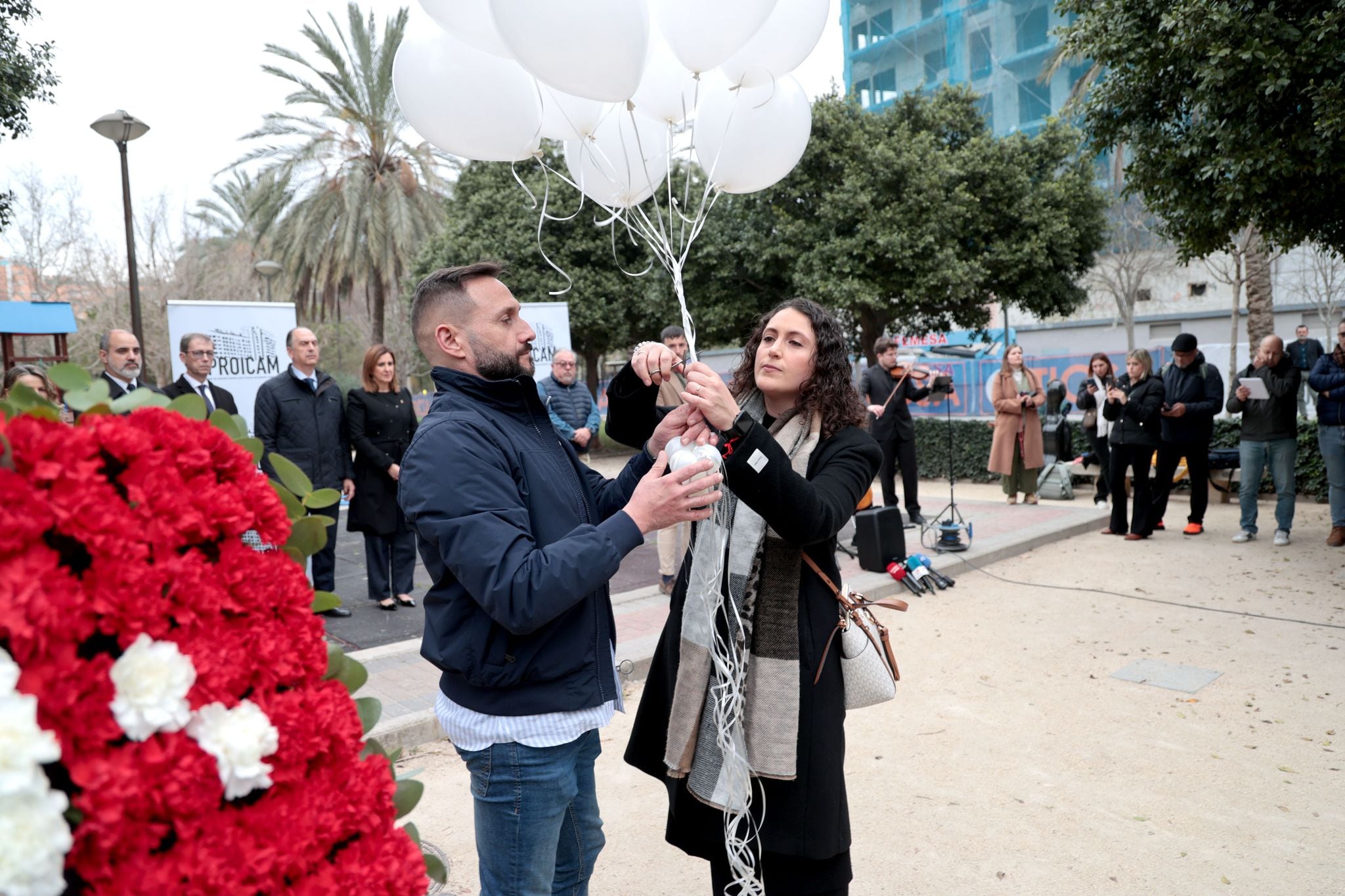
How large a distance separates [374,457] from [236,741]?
559cm

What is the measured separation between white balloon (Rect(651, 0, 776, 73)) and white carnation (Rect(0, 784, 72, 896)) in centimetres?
244

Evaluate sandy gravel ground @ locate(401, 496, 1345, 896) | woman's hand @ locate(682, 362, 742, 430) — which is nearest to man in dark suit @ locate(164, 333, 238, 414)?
sandy gravel ground @ locate(401, 496, 1345, 896)

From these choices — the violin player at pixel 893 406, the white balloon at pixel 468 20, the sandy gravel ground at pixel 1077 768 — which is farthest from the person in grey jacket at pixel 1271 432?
the white balloon at pixel 468 20

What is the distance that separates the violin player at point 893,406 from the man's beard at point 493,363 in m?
7.51

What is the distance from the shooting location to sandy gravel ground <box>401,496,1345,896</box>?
3127 millimetres

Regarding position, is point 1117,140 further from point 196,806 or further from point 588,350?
point 588,350

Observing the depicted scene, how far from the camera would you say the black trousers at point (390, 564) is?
6676mm

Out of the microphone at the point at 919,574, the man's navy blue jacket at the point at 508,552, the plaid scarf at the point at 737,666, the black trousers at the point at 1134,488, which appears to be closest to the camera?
the man's navy blue jacket at the point at 508,552

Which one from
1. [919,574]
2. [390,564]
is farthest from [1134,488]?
[390,564]

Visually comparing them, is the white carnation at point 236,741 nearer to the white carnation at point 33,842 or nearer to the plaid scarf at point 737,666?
the white carnation at point 33,842

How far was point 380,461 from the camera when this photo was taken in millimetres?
6414

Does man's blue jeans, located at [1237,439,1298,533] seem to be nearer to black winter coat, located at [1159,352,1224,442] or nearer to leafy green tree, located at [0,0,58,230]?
black winter coat, located at [1159,352,1224,442]

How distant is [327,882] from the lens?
1.17m

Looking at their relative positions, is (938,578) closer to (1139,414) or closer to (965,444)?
(1139,414)
